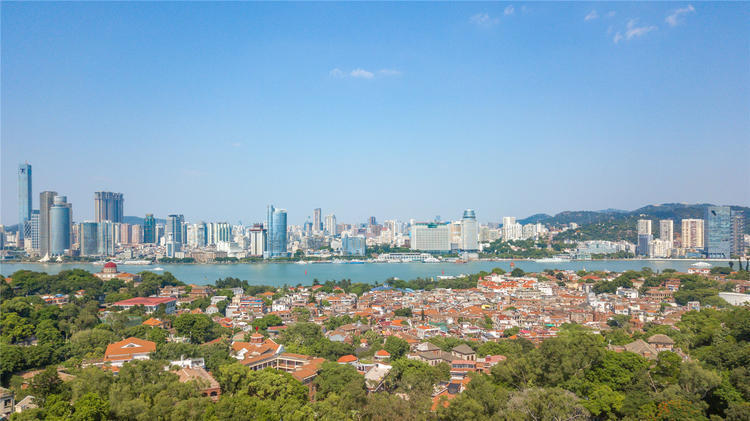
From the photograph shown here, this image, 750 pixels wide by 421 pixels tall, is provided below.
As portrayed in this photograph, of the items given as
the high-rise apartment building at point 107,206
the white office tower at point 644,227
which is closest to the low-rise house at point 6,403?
the white office tower at point 644,227

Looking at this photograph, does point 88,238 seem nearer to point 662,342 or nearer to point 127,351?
point 127,351

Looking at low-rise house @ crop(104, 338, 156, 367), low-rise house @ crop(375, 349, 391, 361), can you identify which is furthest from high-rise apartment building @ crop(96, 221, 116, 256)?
low-rise house @ crop(375, 349, 391, 361)

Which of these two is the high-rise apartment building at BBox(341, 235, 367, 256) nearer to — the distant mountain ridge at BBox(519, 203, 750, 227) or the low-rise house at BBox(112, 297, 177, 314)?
the distant mountain ridge at BBox(519, 203, 750, 227)

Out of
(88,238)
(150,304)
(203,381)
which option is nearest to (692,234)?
(150,304)

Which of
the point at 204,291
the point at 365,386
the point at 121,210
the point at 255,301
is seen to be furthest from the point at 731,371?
the point at 121,210

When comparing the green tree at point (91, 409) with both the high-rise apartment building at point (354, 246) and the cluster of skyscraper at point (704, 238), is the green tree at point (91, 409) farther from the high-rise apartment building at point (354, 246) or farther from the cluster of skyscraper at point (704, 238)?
the cluster of skyscraper at point (704, 238)
